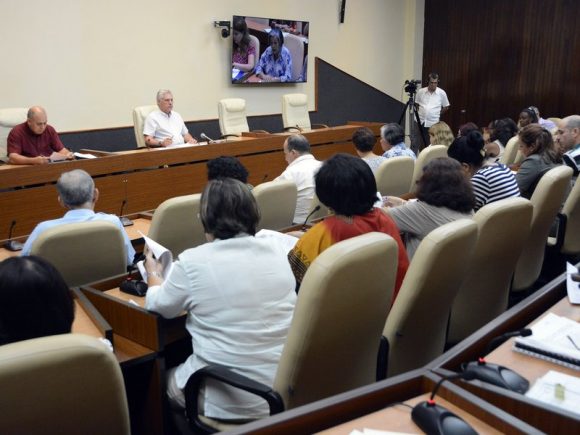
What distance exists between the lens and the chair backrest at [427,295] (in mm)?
1926

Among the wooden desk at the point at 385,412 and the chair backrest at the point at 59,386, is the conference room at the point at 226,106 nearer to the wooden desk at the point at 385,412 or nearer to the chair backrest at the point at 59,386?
the wooden desk at the point at 385,412

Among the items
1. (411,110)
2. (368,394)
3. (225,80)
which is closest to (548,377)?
(368,394)

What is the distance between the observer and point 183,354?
2.61 m

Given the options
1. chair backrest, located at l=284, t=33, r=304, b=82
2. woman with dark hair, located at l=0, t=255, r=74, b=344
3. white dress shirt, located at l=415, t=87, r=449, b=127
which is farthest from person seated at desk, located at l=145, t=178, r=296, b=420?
white dress shirt, located at l=415, t=87, r=449, b=127

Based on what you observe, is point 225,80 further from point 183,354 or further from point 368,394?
point 368,394

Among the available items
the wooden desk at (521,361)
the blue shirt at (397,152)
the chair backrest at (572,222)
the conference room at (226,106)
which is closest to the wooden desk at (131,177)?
the conference room at (226,106)

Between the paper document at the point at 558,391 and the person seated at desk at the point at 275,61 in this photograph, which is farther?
the person seated at desk at the point at 275,61

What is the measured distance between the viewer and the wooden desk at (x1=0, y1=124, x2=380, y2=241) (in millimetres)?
4551

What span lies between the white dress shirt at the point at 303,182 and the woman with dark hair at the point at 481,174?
3.47 feet

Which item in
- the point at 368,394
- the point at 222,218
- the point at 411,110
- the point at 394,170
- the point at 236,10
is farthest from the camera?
the point at 411,110

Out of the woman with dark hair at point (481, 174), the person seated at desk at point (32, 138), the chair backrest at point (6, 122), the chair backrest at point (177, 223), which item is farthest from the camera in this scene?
the chair backrest at point (6, 122)

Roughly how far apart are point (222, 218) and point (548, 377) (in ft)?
3.47

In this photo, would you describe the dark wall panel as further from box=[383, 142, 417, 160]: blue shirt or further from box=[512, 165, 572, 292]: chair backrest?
box=[512, 165, 572, 292]: chair backrest

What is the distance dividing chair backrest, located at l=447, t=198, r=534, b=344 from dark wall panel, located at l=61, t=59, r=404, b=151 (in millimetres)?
5205
